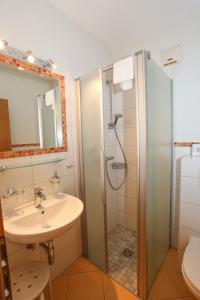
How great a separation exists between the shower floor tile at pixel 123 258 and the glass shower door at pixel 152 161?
183mm

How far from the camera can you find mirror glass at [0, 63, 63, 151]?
3.91 ft

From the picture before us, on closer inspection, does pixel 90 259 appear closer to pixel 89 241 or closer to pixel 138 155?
pixel 89 241

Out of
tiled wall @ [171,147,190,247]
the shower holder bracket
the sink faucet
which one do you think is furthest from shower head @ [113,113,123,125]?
the sink faucet

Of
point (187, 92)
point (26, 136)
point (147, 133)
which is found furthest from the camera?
point (187, 92)

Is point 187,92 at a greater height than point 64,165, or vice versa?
point 187,92

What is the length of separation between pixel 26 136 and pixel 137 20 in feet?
4.97

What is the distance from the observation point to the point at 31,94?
4.39 ft

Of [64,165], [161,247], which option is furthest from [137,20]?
[161,247]

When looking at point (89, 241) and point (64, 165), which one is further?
point (89, 241)

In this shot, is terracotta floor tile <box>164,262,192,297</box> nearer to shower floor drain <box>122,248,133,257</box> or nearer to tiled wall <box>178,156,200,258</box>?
tiled wall <box>178,156,200,258</box>

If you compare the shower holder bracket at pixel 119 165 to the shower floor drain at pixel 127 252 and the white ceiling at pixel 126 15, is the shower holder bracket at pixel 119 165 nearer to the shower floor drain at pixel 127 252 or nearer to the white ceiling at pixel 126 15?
the shower floor drain at pixel 127 252

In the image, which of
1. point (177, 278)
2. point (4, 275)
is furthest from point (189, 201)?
point (4, 275)

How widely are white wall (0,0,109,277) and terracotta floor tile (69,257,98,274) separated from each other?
53mm

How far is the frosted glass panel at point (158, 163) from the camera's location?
126cm
